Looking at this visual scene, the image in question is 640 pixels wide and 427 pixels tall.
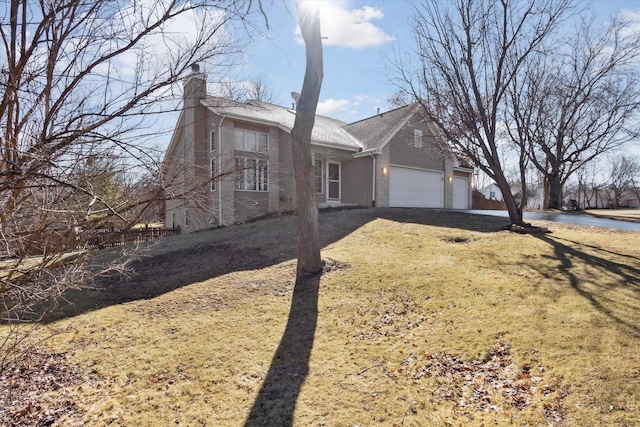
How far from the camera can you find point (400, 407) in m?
3.24

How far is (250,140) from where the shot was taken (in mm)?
15836

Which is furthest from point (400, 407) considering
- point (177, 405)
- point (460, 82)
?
point (460, 82)

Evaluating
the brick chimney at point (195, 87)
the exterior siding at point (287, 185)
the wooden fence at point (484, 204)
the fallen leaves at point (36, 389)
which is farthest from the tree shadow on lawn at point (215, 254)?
the wooden fence at point (484, 204)

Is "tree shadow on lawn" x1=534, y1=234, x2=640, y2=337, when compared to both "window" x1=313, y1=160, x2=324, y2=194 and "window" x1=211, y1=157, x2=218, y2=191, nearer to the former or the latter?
"window" x1=211, y1=157, x2=218, y2=191

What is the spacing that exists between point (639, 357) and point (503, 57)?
27.1 ft

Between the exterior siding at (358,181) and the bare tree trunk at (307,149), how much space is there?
10.6 m

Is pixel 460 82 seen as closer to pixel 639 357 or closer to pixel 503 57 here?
pixel 503 57

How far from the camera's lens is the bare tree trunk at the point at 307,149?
6711mm

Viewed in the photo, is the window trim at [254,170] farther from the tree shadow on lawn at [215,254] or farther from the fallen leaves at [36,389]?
the tree shadow on lawn at [215,254]

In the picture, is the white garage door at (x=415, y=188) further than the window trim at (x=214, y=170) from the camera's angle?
Yes

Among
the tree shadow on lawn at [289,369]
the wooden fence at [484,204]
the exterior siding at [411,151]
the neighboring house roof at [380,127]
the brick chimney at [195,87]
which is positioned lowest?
the tree shadow on lawn at [289,369]

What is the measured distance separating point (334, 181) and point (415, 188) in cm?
453

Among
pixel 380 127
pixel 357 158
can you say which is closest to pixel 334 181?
pixel 357 158

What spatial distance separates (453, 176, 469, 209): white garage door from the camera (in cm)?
2208
